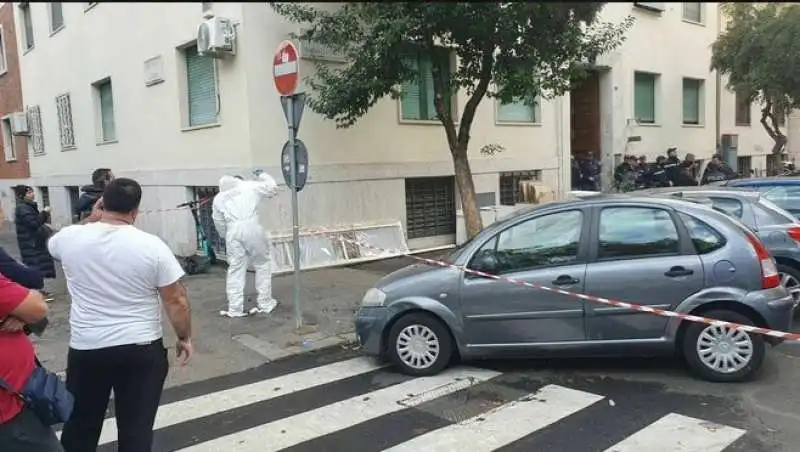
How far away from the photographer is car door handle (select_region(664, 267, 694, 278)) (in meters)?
4.95

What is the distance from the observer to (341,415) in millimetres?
4660

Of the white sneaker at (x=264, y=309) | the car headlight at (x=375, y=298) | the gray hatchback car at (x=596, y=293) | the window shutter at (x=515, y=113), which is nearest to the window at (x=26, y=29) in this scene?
the window shutter at (x=515, y=113)

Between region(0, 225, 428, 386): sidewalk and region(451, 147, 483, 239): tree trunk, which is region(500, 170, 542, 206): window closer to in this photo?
region(0, 225, 428, 386): sidewalk

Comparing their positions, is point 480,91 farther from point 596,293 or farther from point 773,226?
point 596,293

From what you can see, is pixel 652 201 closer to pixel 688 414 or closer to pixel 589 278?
pixel 589 278

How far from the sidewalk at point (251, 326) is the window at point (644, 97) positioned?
11005 mm

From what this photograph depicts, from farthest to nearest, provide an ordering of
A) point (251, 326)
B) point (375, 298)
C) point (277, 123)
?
point (277, 123)
point (251, 326)
point (375, 298)

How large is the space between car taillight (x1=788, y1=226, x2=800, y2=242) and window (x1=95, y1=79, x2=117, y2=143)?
44.2 ft

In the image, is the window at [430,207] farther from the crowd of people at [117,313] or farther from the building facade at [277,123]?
the crowd of people at [117,313]

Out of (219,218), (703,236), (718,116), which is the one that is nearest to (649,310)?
(703,236)

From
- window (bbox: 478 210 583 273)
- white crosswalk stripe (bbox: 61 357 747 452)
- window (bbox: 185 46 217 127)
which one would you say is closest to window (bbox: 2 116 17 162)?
window (bbox: 185 46 217 127)

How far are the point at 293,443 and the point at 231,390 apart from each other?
1345 millimetres

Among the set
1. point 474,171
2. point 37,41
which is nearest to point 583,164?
point 474,171

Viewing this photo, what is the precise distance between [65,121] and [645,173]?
1523cm
